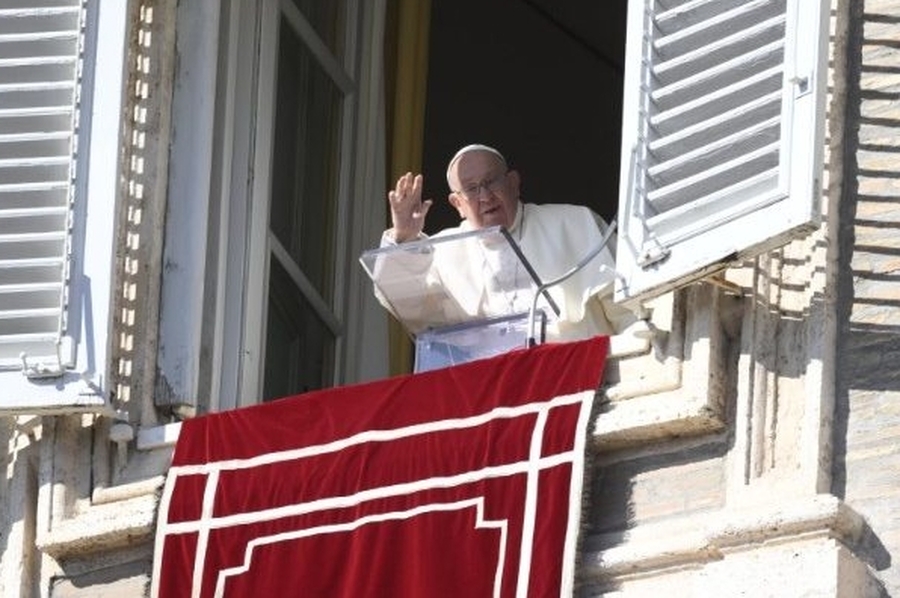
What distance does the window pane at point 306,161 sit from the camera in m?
12.8

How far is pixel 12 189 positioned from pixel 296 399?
908 mm

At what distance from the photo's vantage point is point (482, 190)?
40.4ft

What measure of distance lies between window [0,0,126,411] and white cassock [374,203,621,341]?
69 cm

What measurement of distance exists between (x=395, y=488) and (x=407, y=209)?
0.92m

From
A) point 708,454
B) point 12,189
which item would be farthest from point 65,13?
point 708,454

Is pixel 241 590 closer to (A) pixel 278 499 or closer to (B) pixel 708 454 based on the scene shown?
(A) pixel 278 499

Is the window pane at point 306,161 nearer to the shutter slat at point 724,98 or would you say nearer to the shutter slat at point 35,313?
the shutter slat at point 35,313

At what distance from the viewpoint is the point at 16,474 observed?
12039mm

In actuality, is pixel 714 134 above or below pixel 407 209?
above

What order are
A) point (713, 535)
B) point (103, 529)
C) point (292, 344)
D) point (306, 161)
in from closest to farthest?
point (713, 535)
point (103, 529)
point (292, 344)
point (306, 161)

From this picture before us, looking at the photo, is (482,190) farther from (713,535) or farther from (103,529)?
(713,535)

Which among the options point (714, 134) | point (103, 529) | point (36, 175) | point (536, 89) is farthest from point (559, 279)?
point (536, 89)

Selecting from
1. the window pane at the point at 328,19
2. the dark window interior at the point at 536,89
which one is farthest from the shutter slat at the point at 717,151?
the dark window interior at the point at 536,89

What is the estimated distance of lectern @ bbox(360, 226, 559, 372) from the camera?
1192 cm
